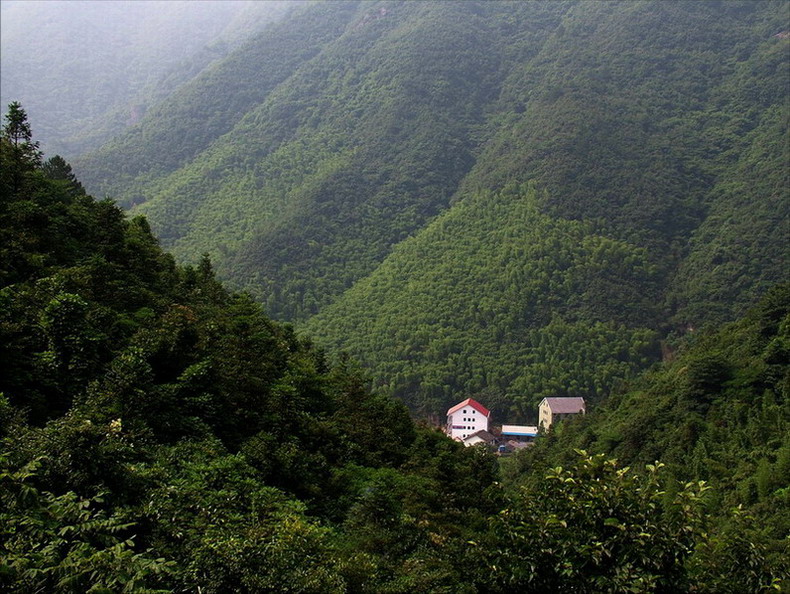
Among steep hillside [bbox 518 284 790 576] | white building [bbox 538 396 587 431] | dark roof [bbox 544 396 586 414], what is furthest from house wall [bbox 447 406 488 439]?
steep hillside [bbox 518 284 790 576]

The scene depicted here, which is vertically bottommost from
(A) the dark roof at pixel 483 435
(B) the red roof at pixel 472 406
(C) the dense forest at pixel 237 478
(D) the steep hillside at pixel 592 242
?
(C) the dense forest at pixel 237 478

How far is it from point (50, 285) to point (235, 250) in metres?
57.1

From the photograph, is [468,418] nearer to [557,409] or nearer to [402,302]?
[557,409]

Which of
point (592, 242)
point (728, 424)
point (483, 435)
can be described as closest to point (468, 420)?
point (483, 435)

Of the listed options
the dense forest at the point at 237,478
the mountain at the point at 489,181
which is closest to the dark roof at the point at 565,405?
the mountain at the point at 489,181

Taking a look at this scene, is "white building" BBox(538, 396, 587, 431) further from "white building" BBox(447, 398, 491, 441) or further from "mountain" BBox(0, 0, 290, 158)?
"mountain" BBox(0, 0, 290, 158)

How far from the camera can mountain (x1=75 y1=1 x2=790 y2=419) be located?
Result: 56.4 metres

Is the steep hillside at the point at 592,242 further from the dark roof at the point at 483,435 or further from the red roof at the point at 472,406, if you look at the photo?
the dark roof at the point at 483,435

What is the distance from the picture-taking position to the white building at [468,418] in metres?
49.3

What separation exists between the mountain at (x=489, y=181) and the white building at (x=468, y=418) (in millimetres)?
2322

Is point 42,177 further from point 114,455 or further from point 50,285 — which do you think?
point 114,455

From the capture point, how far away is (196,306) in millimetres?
19031

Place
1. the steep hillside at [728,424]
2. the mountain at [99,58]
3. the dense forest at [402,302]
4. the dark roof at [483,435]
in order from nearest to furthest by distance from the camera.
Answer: the dense forest at [402,302] → the steep hillside at [728,424] → the dark roof at [483,435] → the mountain at [99,58]

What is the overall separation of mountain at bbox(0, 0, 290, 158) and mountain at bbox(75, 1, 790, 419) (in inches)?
1166
